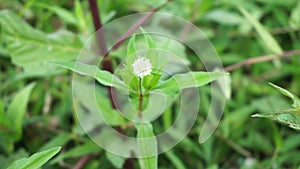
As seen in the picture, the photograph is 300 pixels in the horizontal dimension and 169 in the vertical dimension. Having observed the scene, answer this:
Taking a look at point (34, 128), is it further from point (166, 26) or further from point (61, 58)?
point (166, 26)

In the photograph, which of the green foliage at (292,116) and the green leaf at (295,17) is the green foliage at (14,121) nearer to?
the green foliage at (292,116)

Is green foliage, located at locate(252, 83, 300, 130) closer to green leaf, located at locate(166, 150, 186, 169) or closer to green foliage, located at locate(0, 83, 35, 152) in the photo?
green leaf, located at locate(166, 150, 186, 169)

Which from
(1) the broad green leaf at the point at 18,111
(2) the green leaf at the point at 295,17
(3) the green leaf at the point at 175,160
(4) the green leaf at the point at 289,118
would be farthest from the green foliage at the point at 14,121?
(2) the green leaf at the point at 295,17

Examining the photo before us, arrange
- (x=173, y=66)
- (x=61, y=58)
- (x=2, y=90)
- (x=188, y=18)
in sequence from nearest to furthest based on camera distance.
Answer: (x=61, y=58) < (x=173, y=66) < (x=2, y=90) < (x=188, y=18)

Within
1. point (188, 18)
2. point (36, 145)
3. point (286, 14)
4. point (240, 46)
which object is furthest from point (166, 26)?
point (36, 145)

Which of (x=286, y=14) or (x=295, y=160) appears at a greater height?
(x=286, y=14)

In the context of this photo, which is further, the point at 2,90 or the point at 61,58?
the point at 2,90
